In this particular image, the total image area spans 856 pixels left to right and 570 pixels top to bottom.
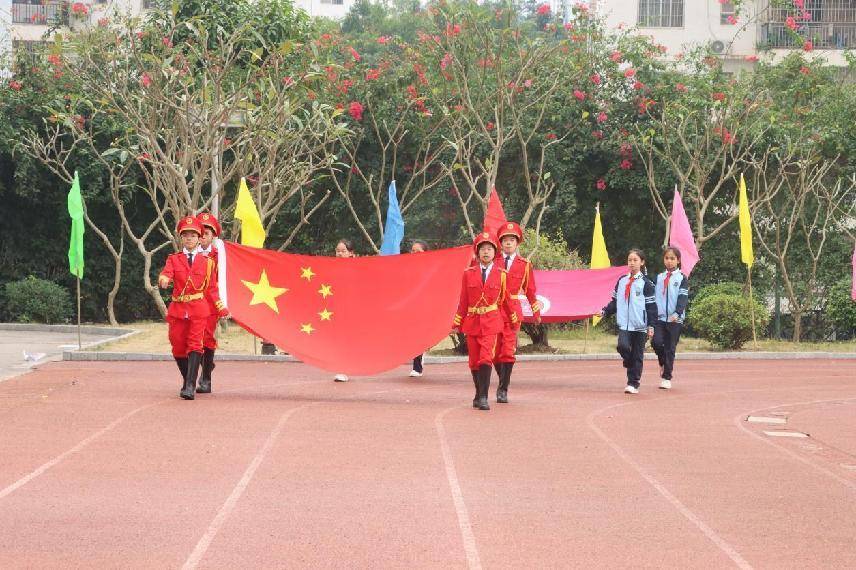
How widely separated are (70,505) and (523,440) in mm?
4453

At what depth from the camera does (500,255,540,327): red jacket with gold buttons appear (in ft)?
46.4

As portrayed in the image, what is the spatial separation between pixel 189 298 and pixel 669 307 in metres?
6.09

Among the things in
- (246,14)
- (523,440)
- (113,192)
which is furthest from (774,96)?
(523,440)

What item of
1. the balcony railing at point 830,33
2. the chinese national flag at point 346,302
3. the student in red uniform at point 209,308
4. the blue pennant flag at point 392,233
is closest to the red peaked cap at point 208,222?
the student in red uniform at point 209,308

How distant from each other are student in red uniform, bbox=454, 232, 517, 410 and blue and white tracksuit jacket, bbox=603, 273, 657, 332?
267cm

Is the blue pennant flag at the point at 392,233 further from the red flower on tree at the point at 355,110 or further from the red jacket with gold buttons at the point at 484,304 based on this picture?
the red jacket with gold buttons at the point at 484,304

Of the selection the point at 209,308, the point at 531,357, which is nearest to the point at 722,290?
the point at 531,357

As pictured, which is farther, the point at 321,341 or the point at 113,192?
the point at 113,192

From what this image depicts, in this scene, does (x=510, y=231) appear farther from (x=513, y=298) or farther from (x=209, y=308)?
(x=209, y=308)

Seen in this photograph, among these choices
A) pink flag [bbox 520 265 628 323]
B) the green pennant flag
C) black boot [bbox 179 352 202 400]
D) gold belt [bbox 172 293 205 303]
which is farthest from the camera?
pink flag [bbox 520 265 628 323]

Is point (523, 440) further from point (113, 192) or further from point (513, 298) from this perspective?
point (113, 192)

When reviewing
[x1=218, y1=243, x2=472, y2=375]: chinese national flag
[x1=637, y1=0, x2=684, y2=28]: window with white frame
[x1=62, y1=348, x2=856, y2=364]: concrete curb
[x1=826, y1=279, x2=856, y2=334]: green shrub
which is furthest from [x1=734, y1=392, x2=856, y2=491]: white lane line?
[x1=637, y1=0, x2=684, y2=28]: window with white frame

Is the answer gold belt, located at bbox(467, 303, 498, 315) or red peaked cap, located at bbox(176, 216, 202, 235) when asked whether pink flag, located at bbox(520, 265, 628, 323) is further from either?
red peaked cap, located at bbox(176, 216, 202, 235)

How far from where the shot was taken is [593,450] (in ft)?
36.2
